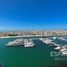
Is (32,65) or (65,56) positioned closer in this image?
(32,65)

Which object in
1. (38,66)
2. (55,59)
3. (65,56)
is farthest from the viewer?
(65,56)

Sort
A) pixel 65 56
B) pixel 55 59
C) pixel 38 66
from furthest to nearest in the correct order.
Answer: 1. pixel 65 56
2. pixel 55 59
3. pixel 38 66

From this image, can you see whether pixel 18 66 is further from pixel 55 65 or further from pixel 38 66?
pixel 55 65

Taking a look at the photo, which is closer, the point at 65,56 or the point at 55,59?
the point at 55,59

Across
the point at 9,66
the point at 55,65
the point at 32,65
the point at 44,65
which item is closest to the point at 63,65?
the point at 55,65

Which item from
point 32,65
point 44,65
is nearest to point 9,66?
point 32,65

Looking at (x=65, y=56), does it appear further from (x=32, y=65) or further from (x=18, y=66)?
(x=18, y=66)

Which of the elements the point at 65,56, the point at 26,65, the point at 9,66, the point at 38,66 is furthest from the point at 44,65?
the point at 65,56

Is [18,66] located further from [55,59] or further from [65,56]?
[65,56]
